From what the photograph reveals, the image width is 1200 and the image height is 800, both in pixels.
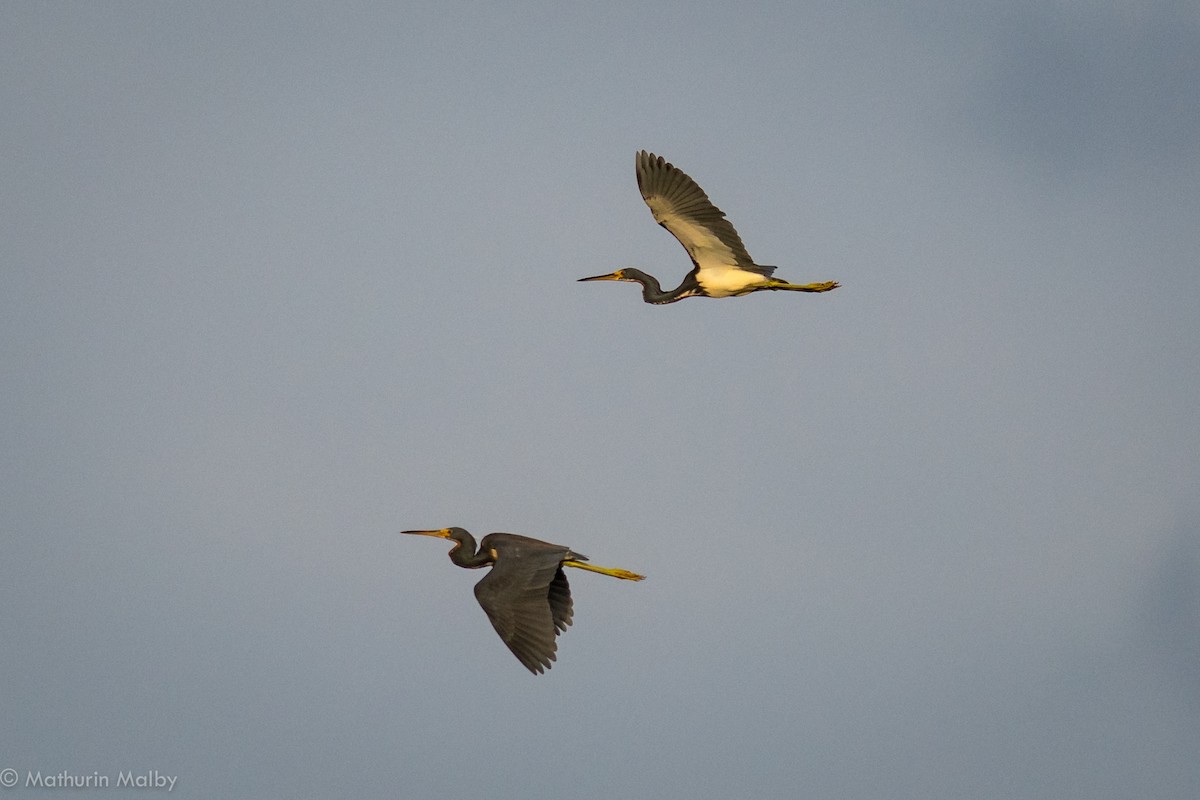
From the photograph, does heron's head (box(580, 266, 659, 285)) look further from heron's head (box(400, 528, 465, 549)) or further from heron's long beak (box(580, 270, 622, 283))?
heron's head (box(400, 528, 465, 549))

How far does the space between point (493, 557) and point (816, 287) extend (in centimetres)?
855

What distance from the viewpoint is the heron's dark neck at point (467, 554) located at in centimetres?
2731

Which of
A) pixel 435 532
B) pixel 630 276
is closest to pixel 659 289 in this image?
pixel 630 276

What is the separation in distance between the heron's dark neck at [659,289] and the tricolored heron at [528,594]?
23.1ft

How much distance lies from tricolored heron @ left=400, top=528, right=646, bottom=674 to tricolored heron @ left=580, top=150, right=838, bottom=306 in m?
7.00

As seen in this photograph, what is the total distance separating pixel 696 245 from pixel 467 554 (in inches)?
288

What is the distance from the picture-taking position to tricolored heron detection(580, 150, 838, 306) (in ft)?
98.3

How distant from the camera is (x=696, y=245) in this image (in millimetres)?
31047

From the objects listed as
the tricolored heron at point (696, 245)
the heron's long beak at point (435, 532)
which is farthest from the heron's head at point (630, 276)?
the heron's long beak at point (435, 532)

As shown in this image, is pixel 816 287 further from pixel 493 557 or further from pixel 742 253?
pixel 493 557

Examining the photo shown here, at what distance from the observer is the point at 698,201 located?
30109mm

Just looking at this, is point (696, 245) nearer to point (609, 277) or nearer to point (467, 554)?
point (609, 277)

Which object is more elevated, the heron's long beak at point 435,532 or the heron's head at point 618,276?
the heron's head at point 618,276

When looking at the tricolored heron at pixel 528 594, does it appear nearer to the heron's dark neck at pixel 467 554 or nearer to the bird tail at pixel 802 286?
the heron's dark neck at pixel 467 554
